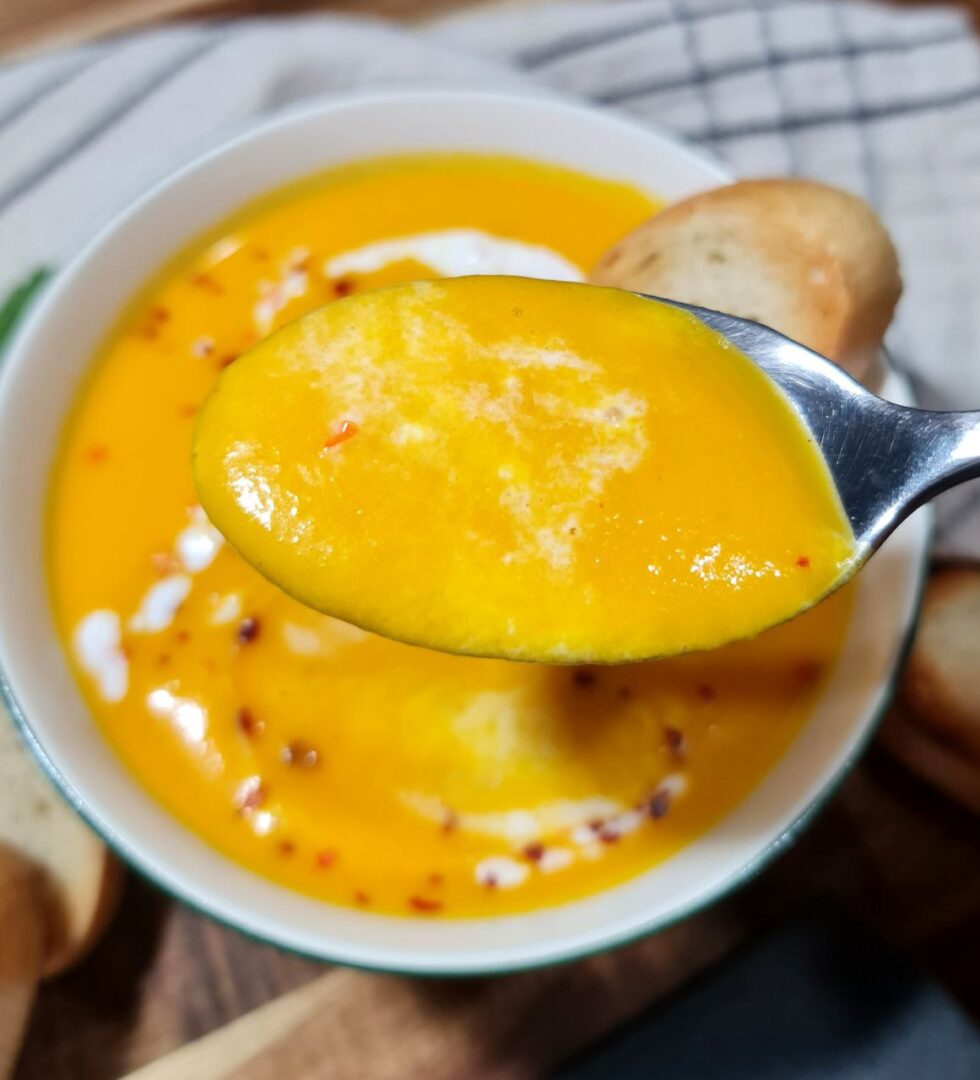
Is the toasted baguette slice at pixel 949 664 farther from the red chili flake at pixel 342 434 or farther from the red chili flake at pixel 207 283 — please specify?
the red chili flake at pixel 207 283

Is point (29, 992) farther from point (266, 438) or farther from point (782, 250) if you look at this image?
point (782, 250)

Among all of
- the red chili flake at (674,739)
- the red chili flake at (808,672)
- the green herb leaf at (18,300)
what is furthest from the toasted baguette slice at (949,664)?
the green herb leaf at (18,300)

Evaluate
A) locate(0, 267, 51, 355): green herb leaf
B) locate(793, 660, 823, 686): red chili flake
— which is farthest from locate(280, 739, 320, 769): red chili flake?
locate(0, 267, 51, 355): green herb leaf

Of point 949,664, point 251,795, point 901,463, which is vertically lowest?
point 949,664

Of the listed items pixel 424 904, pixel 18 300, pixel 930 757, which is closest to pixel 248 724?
pixel 424 904

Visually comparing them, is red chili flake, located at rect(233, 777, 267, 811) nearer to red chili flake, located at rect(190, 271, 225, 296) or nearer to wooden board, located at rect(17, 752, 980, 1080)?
wooden board, located at rect(17, 752, 980, 1080)

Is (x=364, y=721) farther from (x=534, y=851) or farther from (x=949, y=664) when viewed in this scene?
(x=949, y=664)
